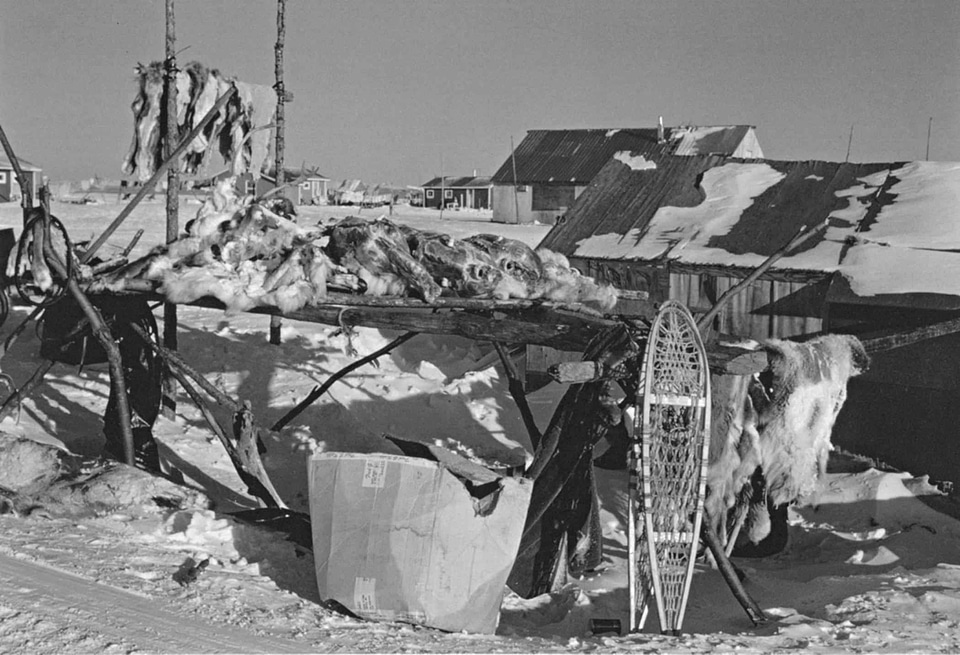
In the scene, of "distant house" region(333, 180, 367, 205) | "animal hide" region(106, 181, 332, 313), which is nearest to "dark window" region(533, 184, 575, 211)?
"distant house" region(333, 180, 367, 205)

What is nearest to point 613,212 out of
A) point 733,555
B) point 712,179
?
point 712,179

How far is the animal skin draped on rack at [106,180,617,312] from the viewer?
777cm

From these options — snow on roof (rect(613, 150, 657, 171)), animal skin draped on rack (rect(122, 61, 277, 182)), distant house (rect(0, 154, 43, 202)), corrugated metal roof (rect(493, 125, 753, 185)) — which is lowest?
snow on roof (rect(613, 150, 657, 171))

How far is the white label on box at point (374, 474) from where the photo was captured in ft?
20.7

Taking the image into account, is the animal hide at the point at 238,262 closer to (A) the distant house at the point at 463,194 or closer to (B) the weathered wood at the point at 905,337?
(B) the weathered wood at the point at 905,337

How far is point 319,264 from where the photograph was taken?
308 inches

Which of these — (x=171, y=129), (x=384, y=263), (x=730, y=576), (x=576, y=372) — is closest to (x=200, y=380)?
(x=384, y=263)

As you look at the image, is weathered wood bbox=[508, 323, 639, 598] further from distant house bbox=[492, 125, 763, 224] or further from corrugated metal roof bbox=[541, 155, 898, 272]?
distant house bbox=[492, 125, 763, 224]

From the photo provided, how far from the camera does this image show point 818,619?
6.71m

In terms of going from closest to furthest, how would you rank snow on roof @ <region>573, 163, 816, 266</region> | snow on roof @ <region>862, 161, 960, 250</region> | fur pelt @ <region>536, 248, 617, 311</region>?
fur pelt @ <region>536, 248, 617, 311</region>
snow on roof @ <region>862, 161, 960, 250</region>
snow on roof @ <region>573, 163, 816, 266</region>

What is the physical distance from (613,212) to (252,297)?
718 centimetres

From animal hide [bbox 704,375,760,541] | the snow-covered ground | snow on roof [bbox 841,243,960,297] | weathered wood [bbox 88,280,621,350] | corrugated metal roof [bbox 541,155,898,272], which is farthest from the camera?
corrugated metal roof [bbox 541,155,898,272]

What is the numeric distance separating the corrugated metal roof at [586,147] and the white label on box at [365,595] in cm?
3160

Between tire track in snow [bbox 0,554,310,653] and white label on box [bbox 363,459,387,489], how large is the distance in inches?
43.9
